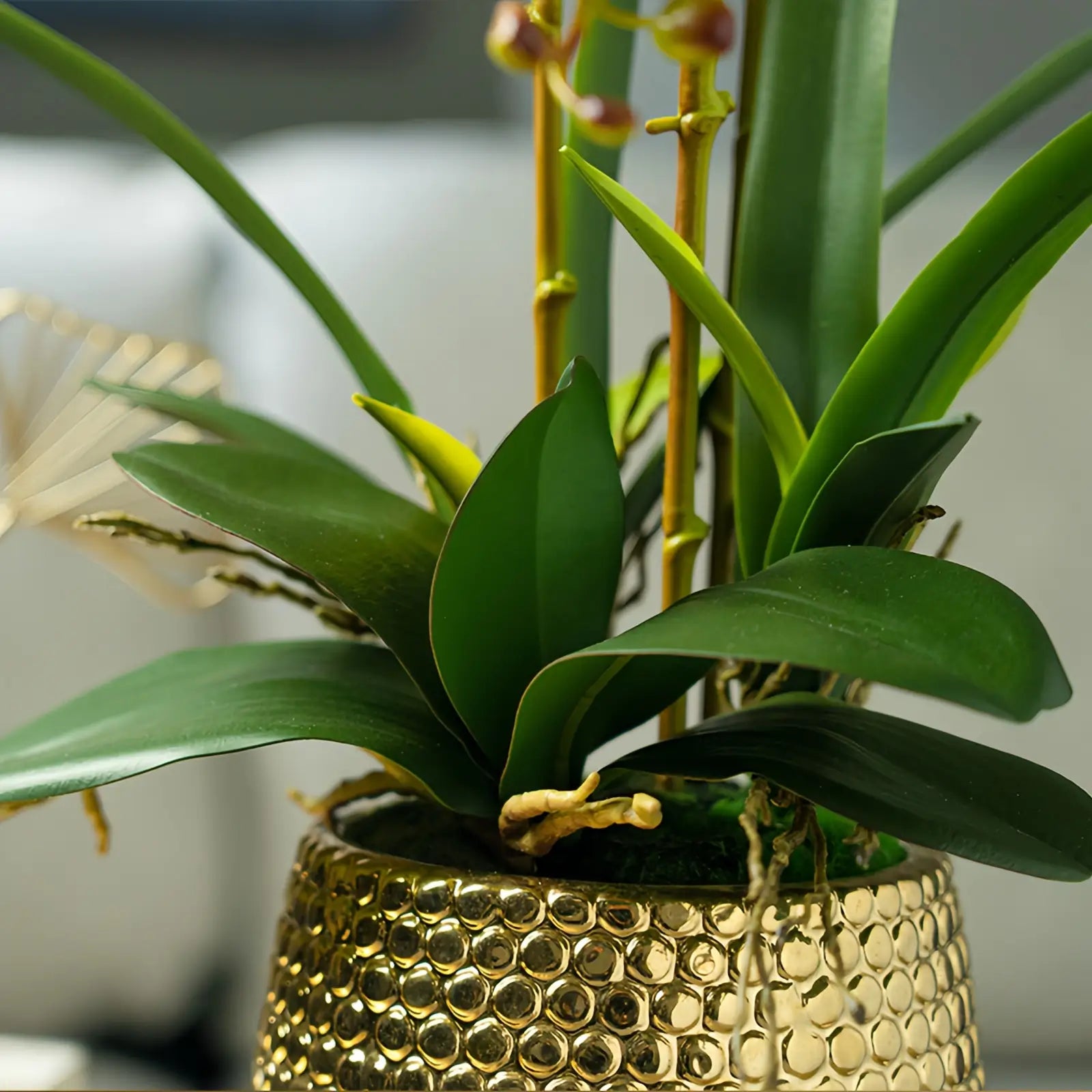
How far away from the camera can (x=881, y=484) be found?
263mm

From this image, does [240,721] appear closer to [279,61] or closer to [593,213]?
[593,213]

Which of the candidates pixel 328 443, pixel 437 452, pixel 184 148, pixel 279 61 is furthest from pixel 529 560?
pixel 279 61

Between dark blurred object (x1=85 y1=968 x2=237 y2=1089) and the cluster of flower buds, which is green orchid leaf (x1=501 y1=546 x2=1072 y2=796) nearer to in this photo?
the cluster of flower buds

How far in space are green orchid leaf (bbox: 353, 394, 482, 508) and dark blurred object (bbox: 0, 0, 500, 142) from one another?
789mm

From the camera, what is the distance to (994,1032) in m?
0.69

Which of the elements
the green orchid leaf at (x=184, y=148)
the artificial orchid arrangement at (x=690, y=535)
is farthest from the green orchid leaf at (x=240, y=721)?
the green orchid leaf at (x=184, y=148)

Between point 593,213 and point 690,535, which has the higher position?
point 593,213

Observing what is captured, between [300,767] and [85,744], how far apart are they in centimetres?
49

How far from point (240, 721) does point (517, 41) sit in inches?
6.8

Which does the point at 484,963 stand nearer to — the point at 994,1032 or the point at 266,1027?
the point at 266,1027

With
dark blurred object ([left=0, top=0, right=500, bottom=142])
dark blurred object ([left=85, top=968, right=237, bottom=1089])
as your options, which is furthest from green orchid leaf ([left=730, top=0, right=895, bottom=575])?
dark blurred object ([left=0, top=0, right=500, bottom=142])

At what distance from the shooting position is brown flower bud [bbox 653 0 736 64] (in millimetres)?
224

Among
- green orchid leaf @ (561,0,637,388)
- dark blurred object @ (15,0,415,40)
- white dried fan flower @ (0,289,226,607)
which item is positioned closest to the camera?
green orchid leaf @ (561,0,637,388)

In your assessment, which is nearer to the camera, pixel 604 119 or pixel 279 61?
pixel 604 119
